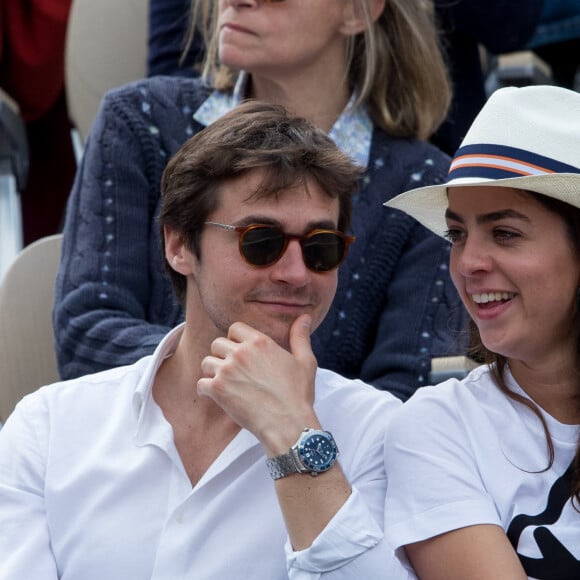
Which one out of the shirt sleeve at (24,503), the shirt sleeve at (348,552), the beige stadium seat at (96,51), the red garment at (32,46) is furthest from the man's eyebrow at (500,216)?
the red garment at (32,46)

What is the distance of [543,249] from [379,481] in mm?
518

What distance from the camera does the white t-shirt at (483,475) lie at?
6.75ft

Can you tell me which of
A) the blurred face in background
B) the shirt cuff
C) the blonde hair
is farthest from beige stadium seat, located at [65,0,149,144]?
the shirt cuff

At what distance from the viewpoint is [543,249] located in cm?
213

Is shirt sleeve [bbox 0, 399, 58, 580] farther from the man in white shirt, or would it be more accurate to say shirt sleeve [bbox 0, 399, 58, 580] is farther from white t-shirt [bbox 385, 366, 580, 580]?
white t-shirt [bbox 385, 366, 580, 580]

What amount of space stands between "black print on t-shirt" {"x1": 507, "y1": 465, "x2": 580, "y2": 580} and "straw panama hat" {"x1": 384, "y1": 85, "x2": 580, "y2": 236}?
20.0 inches

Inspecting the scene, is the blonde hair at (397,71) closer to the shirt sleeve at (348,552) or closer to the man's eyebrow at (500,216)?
the man's eyebrow at (500,216)

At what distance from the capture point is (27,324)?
3.14 metres

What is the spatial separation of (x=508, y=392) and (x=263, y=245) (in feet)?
1.75

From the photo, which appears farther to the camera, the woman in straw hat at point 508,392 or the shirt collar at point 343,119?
the shirt collar at point 343,119

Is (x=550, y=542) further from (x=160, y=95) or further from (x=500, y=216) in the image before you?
(x=160, y=95)

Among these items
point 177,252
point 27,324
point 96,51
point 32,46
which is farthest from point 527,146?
point 32,46

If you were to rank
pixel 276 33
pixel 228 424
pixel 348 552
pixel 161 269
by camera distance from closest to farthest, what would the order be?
pixel 348 552, pixel 228 424, pixel 161 269, pixel 276 33

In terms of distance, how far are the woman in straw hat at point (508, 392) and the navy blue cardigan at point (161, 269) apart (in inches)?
25.5
